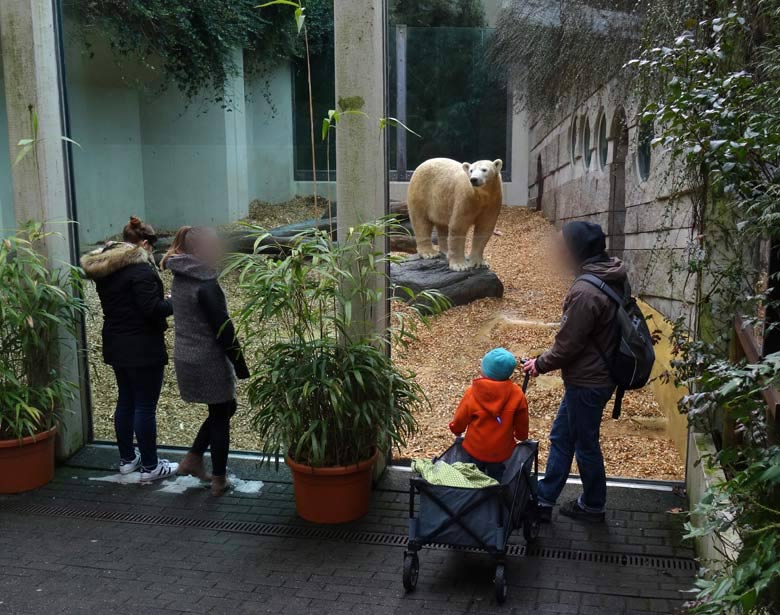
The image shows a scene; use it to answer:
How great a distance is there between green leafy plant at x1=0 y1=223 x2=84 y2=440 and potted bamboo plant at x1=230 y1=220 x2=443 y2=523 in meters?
1.26

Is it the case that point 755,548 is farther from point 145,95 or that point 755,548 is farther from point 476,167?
point 145,95

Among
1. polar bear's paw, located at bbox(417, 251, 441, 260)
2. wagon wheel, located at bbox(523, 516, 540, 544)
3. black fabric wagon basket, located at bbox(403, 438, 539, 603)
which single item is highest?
polar bear's paw, located at bbox(417, 251, 441, 260)

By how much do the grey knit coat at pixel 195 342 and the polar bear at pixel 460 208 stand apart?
1.23m

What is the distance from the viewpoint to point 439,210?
4.39m

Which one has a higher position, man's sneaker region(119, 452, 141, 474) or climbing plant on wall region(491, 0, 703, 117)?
climbing plant on wall region(491, 0, 703, 117)

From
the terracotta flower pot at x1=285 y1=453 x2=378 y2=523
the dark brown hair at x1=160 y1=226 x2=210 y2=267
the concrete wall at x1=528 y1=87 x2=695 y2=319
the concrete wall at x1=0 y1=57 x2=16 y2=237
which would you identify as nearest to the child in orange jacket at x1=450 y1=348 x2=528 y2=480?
the terracotta flower pot at x1=285 y1=453 x2=378 y2=523

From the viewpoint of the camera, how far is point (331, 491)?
401cm

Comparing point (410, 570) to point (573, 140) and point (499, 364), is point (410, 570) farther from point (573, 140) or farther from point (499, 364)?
point (573, 140)

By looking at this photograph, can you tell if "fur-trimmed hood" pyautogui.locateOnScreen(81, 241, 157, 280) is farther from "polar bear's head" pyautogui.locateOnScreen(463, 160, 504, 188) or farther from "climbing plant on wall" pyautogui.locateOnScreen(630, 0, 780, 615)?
"climbing plant on wall" pyautogui.locateOnScreen(630, 0, 780, 615)

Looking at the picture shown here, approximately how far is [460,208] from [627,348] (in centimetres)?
127

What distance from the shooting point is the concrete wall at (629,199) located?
160 inches

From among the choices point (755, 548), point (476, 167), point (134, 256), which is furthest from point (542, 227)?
point (755, 548)

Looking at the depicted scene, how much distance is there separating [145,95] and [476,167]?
219cm

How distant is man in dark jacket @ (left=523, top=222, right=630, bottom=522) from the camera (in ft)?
11.9
